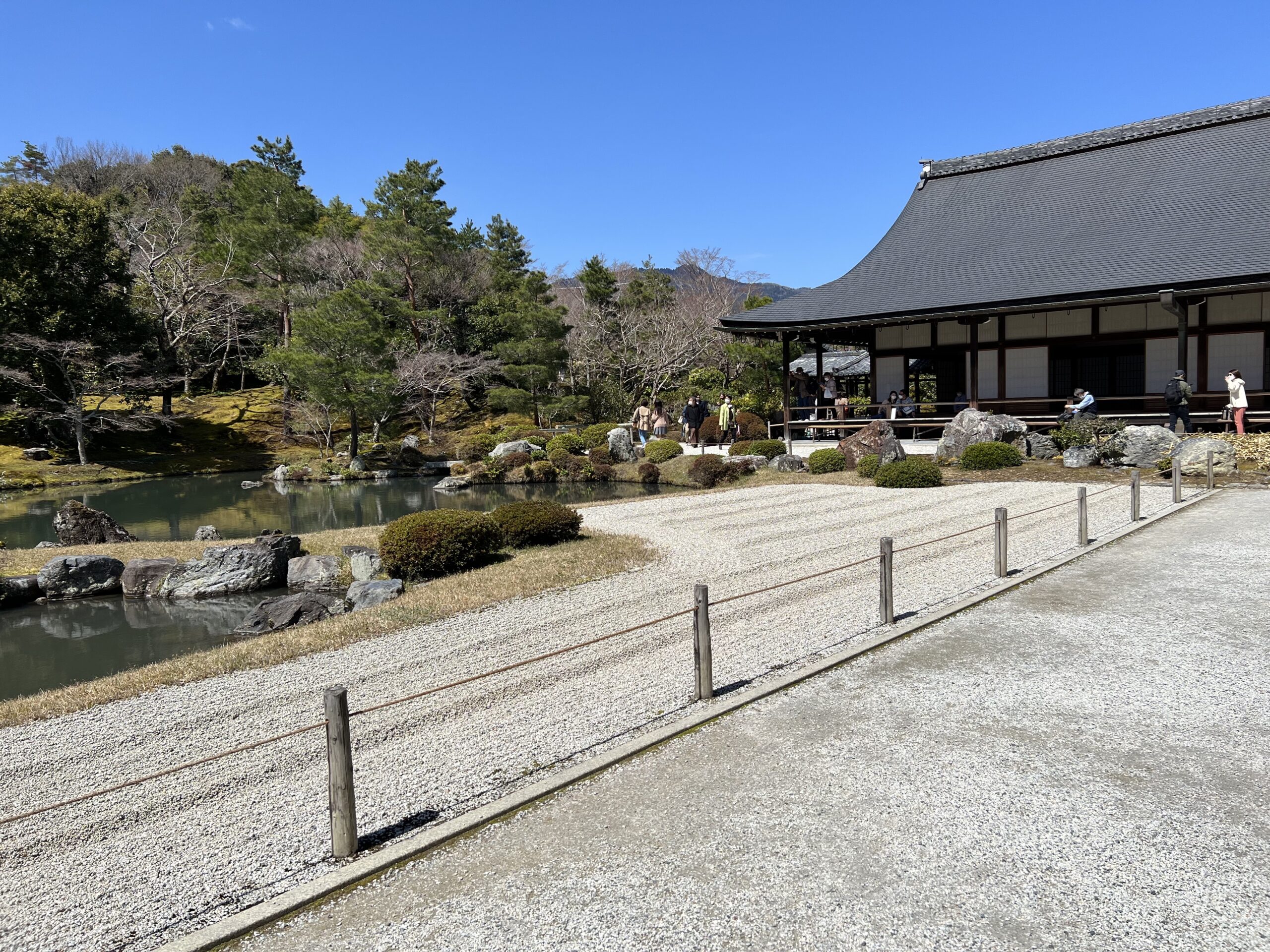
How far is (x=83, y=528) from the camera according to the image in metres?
16.2

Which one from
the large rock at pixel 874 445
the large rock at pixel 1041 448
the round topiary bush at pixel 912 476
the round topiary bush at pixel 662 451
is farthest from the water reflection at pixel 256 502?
the large rock at pixel 1041 448

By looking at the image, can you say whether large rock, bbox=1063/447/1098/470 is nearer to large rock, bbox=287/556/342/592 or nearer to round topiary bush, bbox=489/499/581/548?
round topiary bush, bbox=489/499/581/548

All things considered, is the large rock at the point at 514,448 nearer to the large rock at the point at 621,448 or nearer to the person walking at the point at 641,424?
the large rock at the point at 621,448

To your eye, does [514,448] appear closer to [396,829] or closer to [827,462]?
[827,462]

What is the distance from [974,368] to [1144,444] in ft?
17.2

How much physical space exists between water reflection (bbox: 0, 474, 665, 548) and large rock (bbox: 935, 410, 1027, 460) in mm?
8139

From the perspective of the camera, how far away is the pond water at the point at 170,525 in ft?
31.8

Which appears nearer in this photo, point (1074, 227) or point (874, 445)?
point (874, 445)

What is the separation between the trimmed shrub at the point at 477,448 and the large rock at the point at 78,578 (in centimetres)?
1824

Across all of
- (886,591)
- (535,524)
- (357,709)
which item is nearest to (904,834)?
(886,591)

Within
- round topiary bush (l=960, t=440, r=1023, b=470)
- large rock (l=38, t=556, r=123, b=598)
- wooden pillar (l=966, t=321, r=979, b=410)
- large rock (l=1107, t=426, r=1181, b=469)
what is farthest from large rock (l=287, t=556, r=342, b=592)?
wooden pillar (l=966, t=321, r=979, b=410)

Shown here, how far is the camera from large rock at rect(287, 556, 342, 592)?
1220 centimetres

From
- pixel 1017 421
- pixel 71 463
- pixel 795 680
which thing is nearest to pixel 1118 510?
pixel 1017 421

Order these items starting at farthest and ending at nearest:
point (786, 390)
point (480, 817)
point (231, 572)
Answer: point (786, 390)
point (231, 572)
point (480, 817)
